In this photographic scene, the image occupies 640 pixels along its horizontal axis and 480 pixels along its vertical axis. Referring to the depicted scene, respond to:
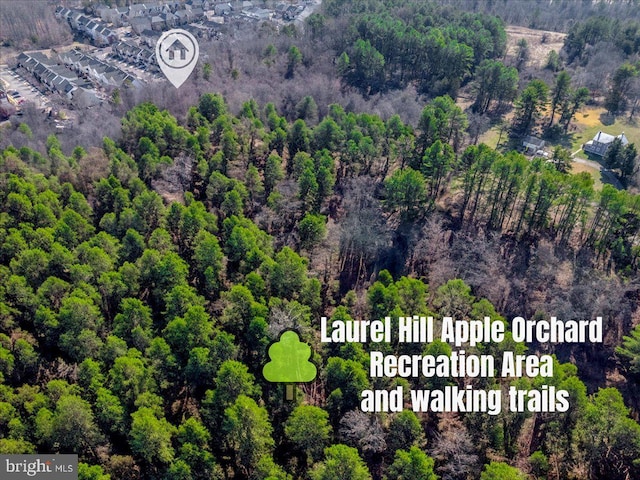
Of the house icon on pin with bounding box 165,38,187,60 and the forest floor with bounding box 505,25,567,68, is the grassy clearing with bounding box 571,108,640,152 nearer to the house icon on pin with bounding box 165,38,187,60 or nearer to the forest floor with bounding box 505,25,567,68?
the forest floor with bounding box 505,25,567,68

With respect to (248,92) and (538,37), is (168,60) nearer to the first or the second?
(248,92)

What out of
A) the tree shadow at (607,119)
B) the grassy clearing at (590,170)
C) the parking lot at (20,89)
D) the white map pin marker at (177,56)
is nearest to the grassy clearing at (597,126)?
the tree shadow at (607,119)

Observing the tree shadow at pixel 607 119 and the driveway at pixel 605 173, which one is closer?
the driveway at pixel 605 173

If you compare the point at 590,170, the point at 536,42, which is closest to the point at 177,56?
the point at 590,170

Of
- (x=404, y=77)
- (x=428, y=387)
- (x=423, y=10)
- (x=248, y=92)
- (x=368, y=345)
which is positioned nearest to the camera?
(x=428, y=387)

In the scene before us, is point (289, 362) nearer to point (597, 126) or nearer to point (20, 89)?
point (597, 126)

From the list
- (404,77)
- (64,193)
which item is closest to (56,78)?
(64,193)

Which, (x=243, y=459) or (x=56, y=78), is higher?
(x=56, y=78)

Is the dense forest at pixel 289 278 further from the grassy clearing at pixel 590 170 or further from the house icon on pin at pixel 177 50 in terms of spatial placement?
the house icon on pin at pixel 177 50
